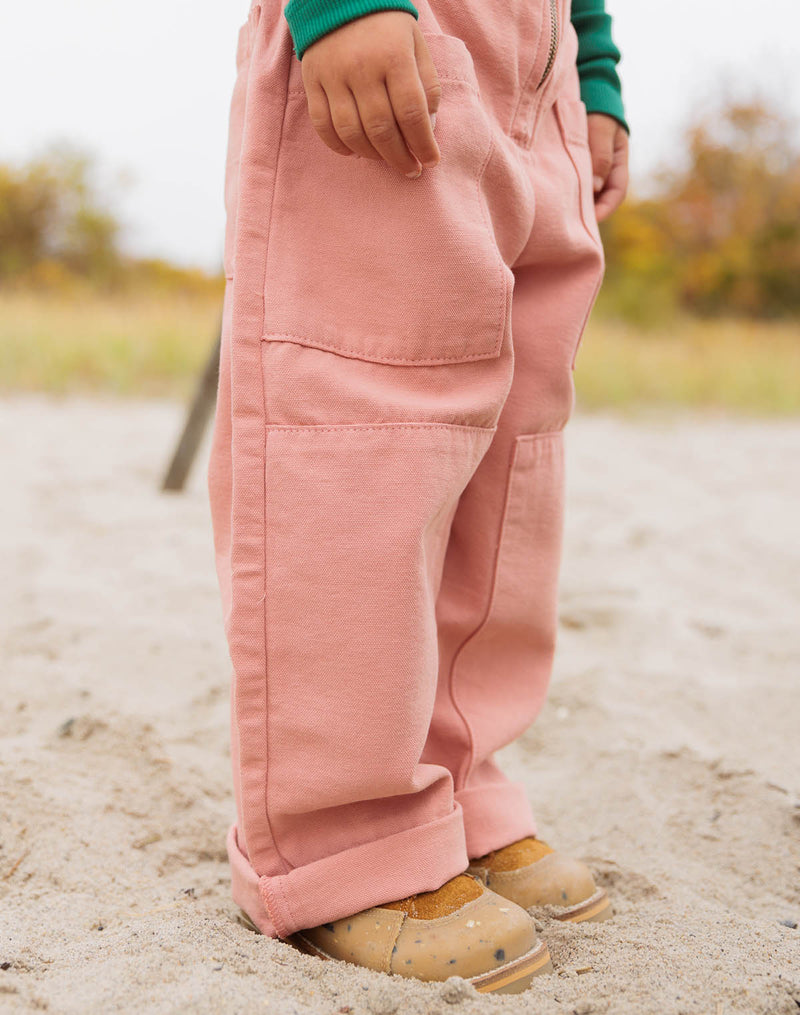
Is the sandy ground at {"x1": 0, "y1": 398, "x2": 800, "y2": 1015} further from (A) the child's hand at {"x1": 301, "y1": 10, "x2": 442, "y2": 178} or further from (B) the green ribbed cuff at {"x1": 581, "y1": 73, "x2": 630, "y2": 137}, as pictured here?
(B) the green ribbed cuff at {"x1": 581, "y1": 73, "x2": 630, "y2": 137}

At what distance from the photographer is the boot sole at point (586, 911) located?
2.90 ft

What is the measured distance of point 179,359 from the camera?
4.64 meters

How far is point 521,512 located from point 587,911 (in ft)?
1.29

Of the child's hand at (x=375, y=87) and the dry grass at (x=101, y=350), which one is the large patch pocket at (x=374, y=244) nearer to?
the child's hand at (x=375, y=87)

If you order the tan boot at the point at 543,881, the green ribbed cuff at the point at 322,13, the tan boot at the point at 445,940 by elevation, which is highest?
the green ribbed cuff at the point at 322,13

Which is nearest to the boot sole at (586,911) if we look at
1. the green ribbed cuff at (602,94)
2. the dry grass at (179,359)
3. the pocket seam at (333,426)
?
the pocket seam at (333,426)

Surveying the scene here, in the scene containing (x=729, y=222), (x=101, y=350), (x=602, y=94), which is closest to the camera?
(x=602, y=94)

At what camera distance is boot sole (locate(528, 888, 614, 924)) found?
88cm

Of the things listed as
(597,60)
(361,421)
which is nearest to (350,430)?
(361,421)

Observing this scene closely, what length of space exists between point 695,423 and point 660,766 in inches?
143

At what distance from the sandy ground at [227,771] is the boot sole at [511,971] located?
Answer: 0.02 m

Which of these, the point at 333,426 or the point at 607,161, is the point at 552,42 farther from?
the point at 333,426

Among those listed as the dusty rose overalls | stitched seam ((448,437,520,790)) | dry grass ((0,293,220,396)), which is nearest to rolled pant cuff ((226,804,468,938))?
the dusty rose overalls

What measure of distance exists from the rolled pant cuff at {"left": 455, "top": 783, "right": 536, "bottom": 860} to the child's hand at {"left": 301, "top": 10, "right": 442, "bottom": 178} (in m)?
0.60
